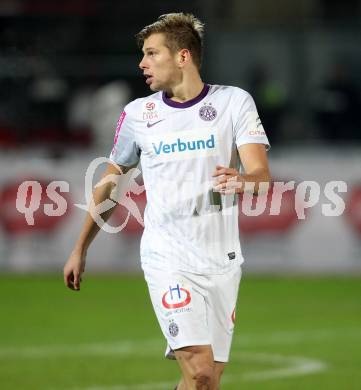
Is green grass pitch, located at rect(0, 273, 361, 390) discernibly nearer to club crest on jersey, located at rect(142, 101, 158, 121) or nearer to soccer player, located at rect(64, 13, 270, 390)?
soccer player, located at rect(64, 13, 270, 390)

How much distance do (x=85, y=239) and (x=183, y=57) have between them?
45.2 inches

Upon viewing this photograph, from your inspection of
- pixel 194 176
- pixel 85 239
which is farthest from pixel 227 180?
pixel 85 239

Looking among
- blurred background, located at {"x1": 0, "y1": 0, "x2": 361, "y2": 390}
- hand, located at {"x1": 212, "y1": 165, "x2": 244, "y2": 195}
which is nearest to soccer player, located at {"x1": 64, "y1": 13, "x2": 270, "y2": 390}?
hand, located at {"x1": 212, "y1": 165, "x2": 244, "y2": 195}

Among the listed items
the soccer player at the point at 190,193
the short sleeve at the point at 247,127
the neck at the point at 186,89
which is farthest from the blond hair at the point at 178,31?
the short sleeve at the point at 247,127

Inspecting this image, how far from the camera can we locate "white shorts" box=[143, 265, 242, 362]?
6.56m

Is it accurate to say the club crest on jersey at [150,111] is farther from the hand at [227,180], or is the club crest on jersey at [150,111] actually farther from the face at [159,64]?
the hand at [227,180]

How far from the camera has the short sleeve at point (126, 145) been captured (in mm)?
6922

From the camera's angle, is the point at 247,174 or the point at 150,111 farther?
the point at 150,111

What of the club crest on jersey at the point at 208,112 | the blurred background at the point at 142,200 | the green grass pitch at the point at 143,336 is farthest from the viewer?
the blurred background at the point at 142,200

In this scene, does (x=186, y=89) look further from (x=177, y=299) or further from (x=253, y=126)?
(x=177, y=299)

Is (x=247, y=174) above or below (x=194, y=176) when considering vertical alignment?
above

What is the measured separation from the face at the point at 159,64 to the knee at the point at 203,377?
1.53 m

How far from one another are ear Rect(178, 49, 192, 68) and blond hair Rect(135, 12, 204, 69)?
0.06 ft

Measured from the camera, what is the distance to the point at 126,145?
6953 mm
